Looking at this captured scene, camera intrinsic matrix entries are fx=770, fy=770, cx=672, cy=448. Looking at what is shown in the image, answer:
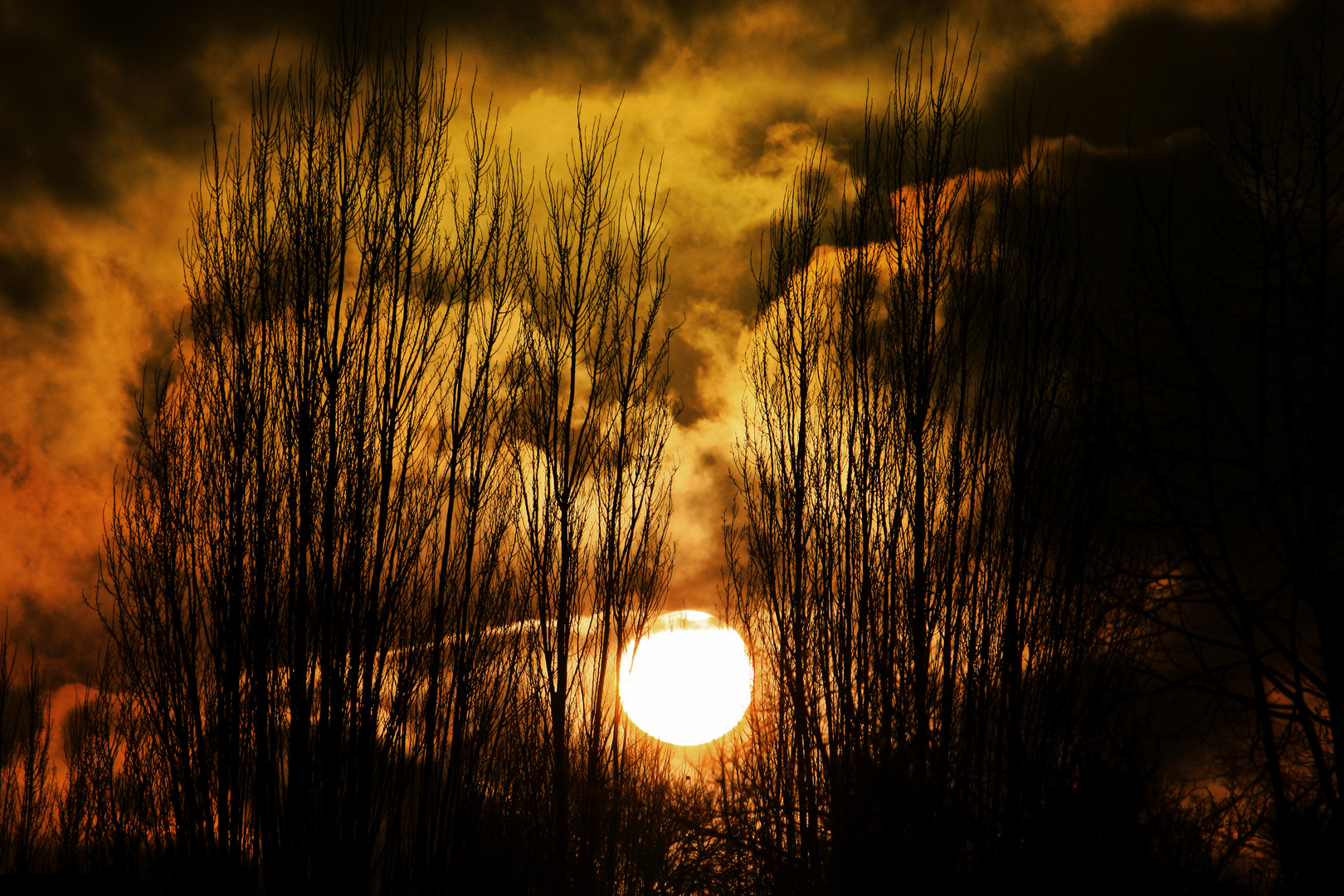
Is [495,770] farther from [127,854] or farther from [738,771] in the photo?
[127,854]

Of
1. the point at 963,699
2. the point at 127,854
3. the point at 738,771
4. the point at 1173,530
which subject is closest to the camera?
the point at 963,699

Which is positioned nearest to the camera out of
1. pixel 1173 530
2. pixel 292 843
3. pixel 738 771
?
pixel 292 843

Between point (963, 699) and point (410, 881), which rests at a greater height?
point (963, 699)

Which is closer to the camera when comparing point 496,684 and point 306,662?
point 306,662

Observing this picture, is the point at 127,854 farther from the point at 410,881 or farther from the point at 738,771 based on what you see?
the point at 738,771

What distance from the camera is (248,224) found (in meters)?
4.77

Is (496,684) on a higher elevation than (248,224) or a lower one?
lower

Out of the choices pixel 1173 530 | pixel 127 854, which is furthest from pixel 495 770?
pixel 1173 530

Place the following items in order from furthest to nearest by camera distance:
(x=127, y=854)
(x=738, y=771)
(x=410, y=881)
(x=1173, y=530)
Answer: (x=738, y=771)
(x=1173, y=530)
(x=127, y=854)
(x=410, y=881)

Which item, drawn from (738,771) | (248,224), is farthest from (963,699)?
(248,224)

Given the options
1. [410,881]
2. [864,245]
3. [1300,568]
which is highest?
[864,245]

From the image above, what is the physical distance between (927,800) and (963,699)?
870 millimetres

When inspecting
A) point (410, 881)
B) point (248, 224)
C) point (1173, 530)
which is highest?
point (248, 224)

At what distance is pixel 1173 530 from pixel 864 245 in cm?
387
